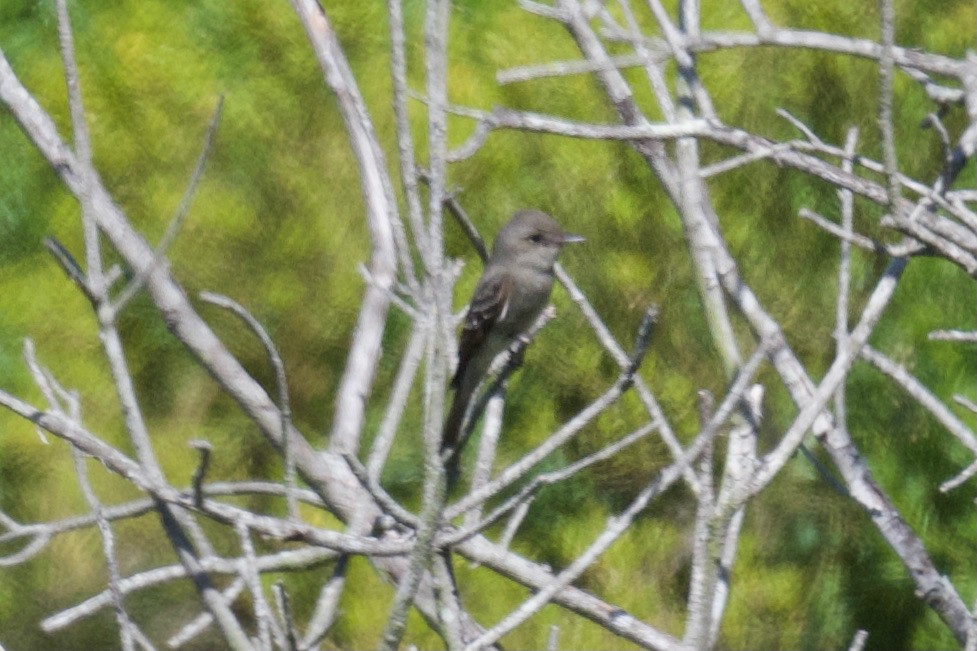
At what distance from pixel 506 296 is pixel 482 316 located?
0.12 m

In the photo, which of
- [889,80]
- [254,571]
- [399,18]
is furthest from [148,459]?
[889,80]

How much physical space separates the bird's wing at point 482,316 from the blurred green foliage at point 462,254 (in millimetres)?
318

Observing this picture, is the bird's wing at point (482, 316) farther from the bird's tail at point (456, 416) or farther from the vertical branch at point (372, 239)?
the vertical branch at point (372, 239)

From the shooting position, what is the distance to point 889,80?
1.63 m

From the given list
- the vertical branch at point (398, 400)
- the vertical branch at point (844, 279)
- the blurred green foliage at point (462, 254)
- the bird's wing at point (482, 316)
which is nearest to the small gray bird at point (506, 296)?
the bird's wing at point (482, 316)

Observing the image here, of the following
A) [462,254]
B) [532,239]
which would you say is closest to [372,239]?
[462,254]

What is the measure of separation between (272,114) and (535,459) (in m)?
2.23

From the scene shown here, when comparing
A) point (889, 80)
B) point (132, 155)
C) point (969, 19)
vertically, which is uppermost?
point (969, 19)

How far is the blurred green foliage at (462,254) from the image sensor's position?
3572 mm

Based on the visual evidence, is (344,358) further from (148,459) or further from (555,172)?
(148,459)

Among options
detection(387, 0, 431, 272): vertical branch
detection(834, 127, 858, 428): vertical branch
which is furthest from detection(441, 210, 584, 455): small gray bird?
detection(387, 0, 431, 272): vertical branch

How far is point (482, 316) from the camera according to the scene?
4145 mm

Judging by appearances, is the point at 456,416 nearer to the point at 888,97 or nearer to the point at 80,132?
the point at 80,132

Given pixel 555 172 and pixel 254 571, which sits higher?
pixel 555 172
